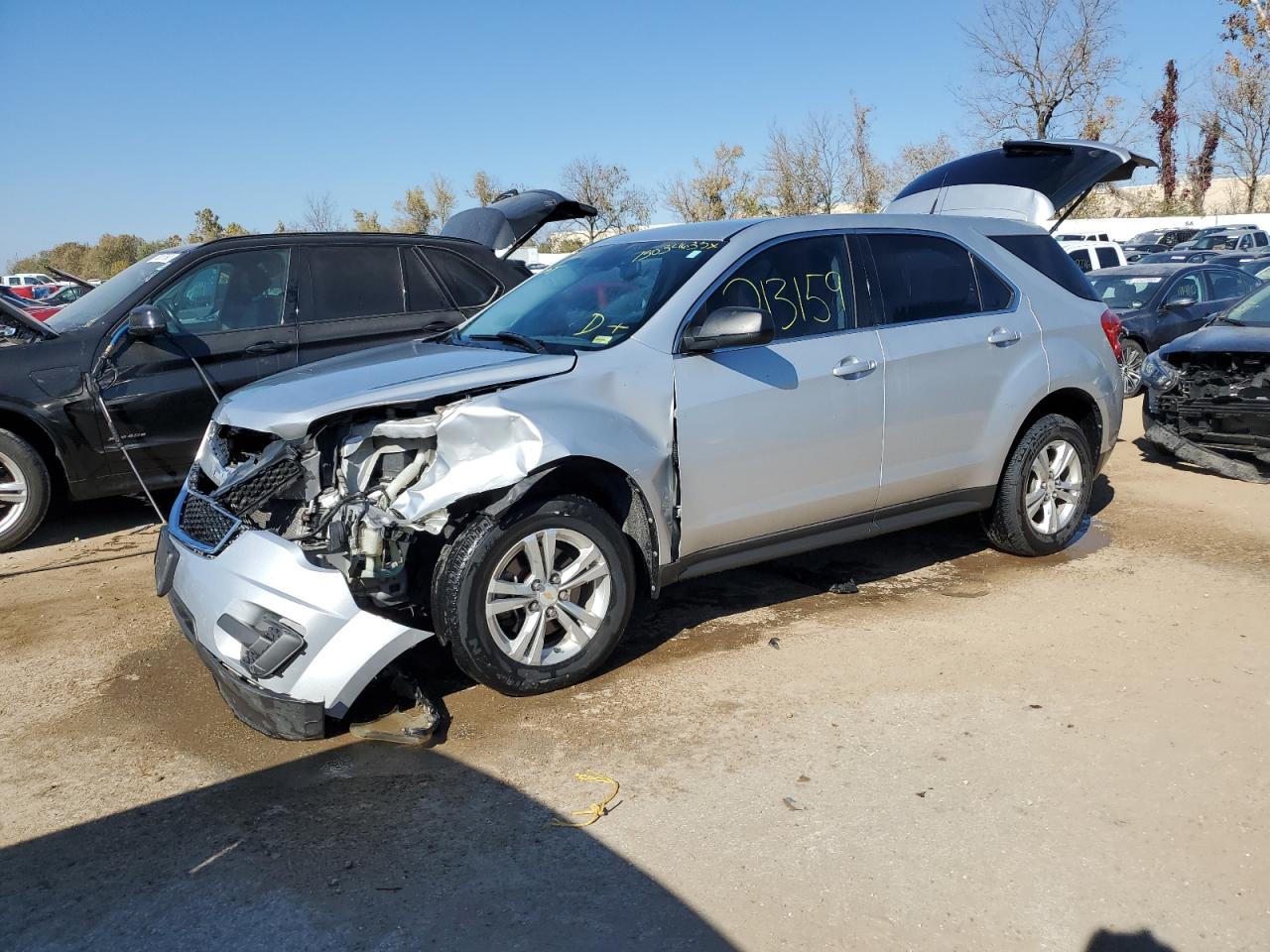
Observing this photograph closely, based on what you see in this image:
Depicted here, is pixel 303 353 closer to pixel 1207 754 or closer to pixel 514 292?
pixel 514 292

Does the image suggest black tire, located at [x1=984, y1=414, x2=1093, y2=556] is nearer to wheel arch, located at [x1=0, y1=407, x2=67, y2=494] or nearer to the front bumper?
the front bumper

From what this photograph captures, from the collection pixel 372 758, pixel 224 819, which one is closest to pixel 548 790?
pixel 372 758

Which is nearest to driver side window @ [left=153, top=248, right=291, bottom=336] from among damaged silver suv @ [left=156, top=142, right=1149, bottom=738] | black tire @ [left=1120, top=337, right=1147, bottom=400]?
damaged silver suv @ [left=156, top=142, right=1149, bottom=738]

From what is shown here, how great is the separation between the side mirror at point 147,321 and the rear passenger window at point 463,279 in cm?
202

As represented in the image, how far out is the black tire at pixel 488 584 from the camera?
374cm

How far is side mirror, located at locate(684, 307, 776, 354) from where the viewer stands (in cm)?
416

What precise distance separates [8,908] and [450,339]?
9.94 feet

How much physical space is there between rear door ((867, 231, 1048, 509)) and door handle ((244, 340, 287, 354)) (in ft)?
12.7

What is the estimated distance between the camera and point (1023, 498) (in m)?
5.62

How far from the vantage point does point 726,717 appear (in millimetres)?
3914

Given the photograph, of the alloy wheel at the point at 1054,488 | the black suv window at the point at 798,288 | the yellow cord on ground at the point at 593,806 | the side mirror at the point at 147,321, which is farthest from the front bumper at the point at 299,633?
the alloy wheel at the point at 1054,488

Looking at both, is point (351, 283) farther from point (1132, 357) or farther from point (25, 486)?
point (1132, 357)

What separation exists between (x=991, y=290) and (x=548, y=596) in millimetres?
3105

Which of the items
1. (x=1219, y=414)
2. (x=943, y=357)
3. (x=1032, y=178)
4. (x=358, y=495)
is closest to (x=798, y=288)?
(x=943, y=357)
